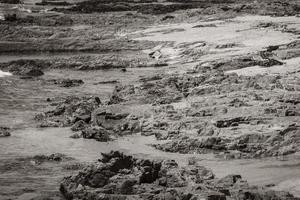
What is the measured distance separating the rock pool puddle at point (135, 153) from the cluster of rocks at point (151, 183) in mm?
914

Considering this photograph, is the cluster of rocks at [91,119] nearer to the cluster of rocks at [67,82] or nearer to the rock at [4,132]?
the rock at [4,132]

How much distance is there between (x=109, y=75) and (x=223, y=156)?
15.6 m

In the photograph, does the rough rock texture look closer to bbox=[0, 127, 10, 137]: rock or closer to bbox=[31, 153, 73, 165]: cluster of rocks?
bbox=[0, 127, 10, 137]: rock

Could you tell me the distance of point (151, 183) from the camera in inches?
510

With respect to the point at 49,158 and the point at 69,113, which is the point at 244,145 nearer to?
the point at 49,158

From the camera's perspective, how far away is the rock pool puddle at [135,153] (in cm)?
1395

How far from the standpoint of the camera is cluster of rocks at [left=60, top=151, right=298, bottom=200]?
11781 mm

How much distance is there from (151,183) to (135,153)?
374 centimetres

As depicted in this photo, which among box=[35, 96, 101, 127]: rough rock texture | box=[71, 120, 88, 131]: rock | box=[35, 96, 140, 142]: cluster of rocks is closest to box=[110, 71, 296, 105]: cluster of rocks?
box=[35, 96, 101, 127]: rough rock texture

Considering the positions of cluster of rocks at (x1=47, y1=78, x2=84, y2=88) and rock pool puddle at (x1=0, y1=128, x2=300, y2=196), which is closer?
rock pool puddle at (x1=0, y1=128, x2=300, y2=196)

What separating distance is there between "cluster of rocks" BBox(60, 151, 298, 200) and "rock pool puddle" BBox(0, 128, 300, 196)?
0.91 m

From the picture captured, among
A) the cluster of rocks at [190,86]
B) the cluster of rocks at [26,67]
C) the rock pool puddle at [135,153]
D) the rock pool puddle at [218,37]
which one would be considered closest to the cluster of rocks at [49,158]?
the rock pool puddle at [135,153]

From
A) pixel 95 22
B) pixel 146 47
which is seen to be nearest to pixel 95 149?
pixel 146 47

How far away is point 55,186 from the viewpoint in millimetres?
13938
